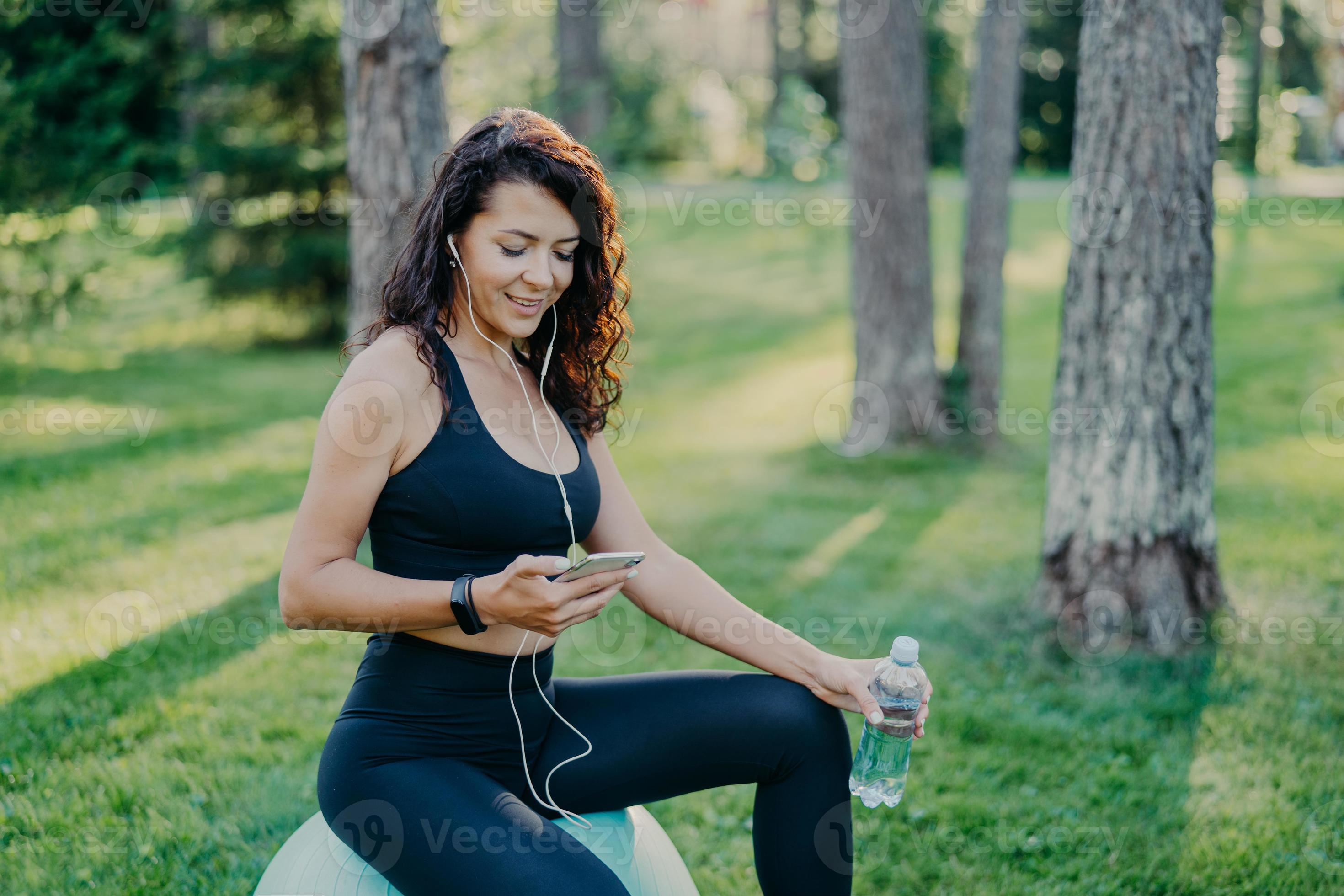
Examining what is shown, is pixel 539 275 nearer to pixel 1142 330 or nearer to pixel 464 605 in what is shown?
pixel 464 605

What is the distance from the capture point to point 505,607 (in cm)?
192

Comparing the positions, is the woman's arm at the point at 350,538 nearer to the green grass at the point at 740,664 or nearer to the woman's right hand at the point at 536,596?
the woman's right hand at the point at 536,596

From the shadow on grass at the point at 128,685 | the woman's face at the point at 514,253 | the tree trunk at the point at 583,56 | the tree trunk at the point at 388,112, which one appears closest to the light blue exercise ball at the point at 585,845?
the woman's face at the point at 514,253

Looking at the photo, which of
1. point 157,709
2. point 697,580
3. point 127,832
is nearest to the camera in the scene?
point 697,580

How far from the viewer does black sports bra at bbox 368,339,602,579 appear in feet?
6.75

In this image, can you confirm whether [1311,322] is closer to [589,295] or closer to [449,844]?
[589,295]

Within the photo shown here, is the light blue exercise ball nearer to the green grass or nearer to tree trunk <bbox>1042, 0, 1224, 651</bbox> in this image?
the green grass

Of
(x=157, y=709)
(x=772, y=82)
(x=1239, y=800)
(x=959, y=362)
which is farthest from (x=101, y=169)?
(x=772, y=82)

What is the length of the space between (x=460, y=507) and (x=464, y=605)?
0.22 meters

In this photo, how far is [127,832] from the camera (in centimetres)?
299

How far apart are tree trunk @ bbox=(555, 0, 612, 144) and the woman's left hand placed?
Answer: 1034 cm

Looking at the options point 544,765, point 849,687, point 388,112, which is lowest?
point 544,765

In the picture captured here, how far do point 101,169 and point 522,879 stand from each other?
8.52 meters

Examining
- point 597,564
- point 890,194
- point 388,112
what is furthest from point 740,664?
point 890,194
